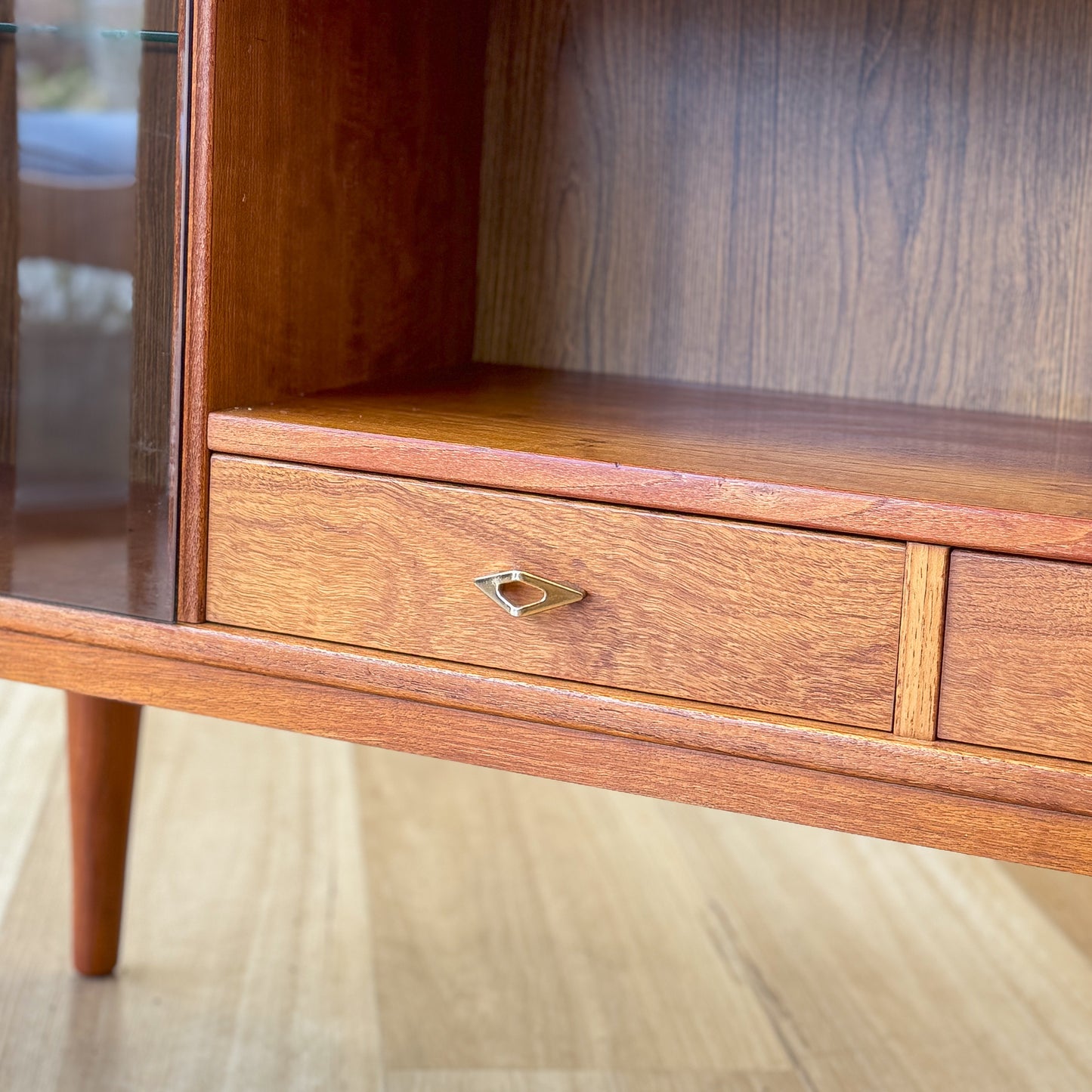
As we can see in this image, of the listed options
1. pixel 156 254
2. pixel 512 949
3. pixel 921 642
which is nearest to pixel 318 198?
pixel 156 254

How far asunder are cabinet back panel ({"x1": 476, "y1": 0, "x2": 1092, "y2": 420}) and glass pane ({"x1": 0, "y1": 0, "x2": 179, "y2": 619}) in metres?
0.26

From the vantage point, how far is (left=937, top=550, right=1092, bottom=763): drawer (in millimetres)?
500

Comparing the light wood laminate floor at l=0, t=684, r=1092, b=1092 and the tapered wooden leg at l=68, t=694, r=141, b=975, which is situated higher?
the tapered wooden leg at l=68, t=694, r=141, b=975

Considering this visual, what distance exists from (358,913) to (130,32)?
0.77 m

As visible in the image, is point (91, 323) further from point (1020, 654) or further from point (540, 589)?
point (1020, 654)

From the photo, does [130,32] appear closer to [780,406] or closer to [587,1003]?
[780,406]

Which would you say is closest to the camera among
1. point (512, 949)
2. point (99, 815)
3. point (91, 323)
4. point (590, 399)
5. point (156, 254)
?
point (156, 254)

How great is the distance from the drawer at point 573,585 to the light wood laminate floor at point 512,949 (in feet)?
1.53

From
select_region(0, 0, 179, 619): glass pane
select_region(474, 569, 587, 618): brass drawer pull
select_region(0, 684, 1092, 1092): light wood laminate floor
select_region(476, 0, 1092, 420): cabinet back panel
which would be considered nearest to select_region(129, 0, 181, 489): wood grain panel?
select_region(0, 0, 179, 619): glass pane

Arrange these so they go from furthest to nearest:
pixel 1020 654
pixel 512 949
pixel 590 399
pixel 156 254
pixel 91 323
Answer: pixel 512 949
pixel 91 323
pixel 590 399
pixel 156 254
pixel 1020 654

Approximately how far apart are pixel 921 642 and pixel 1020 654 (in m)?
0.04

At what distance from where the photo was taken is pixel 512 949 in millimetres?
1112

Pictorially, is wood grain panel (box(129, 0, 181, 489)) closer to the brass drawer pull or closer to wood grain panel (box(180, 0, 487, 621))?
wood grain panel (box(180, 0, 487, 621))

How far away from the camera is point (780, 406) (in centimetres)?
76
